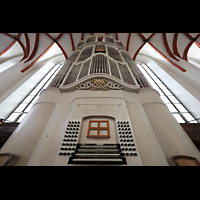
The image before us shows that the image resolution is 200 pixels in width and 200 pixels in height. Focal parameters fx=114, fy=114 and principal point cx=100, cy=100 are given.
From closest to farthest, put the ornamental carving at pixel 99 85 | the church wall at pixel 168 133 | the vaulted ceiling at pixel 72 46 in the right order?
the church wall at pixel 168 133
the ornamental carving at pixel 99 85
the vaulted ceiling at pixel 72 46

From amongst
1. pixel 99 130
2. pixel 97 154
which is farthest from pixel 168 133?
pixel 97 154

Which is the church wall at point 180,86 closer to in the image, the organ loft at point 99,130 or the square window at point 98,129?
the organ loft at point 99,130

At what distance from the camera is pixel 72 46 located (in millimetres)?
11555

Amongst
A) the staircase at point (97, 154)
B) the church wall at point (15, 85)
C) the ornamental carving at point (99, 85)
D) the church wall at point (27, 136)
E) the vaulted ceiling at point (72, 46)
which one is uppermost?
the vaulted ceiling at point (72, 46)

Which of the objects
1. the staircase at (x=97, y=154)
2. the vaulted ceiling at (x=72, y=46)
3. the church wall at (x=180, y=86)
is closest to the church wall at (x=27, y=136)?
the staircase at (x=97, y=154)

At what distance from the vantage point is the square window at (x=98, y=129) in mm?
3020

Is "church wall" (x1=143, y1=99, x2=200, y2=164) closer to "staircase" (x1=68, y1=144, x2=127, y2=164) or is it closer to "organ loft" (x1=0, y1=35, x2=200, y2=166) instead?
"organ loft" (x1=0, y1=35, x2=200, y2=166)

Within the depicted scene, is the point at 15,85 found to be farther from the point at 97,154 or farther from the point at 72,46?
the point at 72,46

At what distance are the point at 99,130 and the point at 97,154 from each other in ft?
2.33
